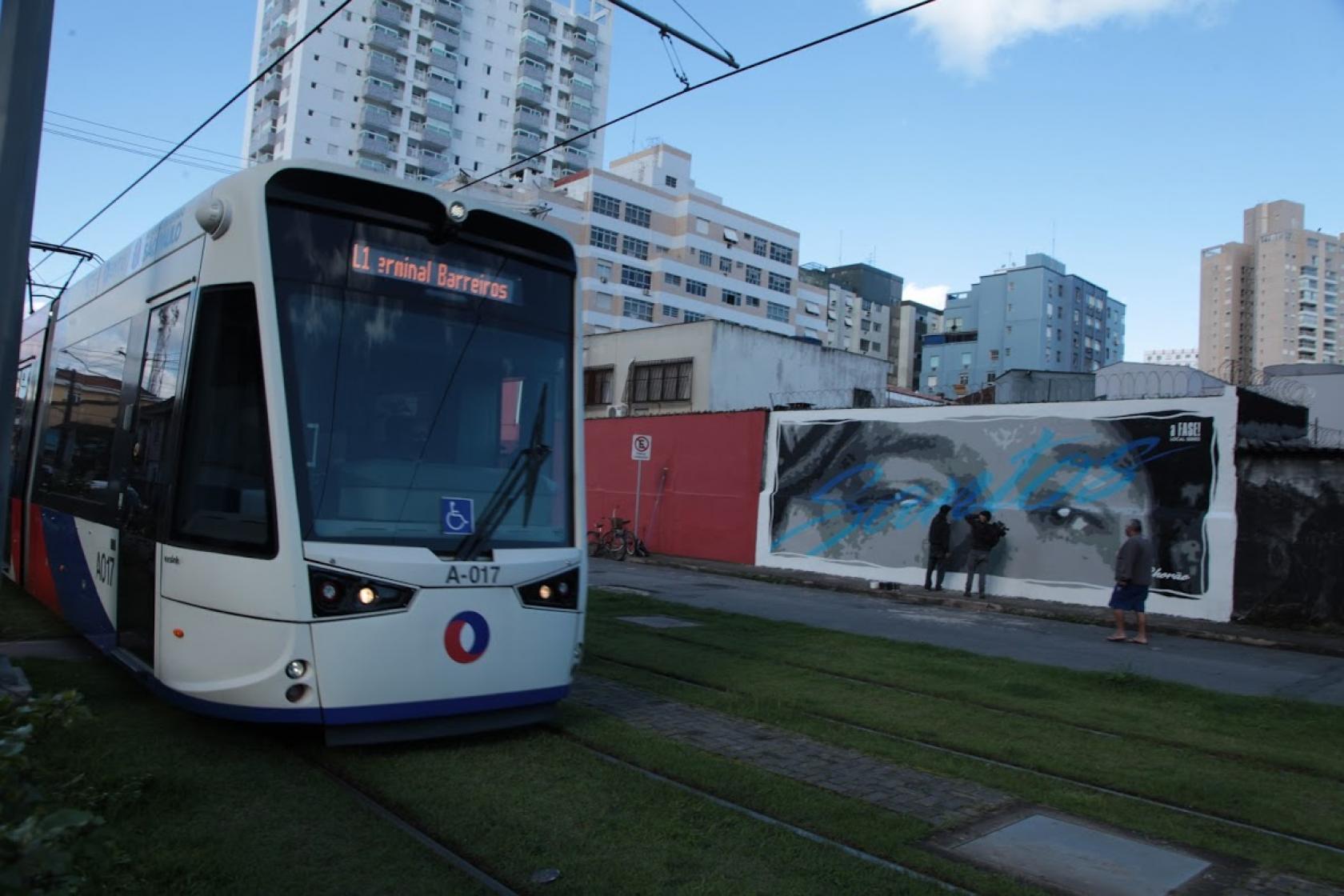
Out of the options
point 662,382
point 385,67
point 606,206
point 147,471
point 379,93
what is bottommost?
point 147,471

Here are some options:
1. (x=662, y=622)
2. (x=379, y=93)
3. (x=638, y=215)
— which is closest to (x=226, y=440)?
(x=662, y=622)

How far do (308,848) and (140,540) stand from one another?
264 cm

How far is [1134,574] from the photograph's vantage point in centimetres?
1291

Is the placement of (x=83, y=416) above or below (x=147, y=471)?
above

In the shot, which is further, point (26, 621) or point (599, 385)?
point (599, 385)

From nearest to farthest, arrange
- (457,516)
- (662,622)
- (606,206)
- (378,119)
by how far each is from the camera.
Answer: (457,516), (662,622), (606,206), (378,119)

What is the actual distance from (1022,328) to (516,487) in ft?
316

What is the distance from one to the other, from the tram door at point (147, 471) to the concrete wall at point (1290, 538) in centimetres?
1537

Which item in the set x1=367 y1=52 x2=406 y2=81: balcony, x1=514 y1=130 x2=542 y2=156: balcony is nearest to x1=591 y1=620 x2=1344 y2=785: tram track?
x1=367 y1=52 x2=406 y2=81: balcony

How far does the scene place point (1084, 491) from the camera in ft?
57.0

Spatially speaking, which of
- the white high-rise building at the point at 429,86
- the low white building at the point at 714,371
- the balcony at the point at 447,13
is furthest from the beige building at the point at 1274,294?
the low white building at the point at 714,371

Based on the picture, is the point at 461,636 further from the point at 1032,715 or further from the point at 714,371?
the point at 714,371

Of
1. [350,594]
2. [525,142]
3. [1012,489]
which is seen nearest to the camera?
[350,594]

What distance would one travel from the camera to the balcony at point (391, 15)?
80.4 m
